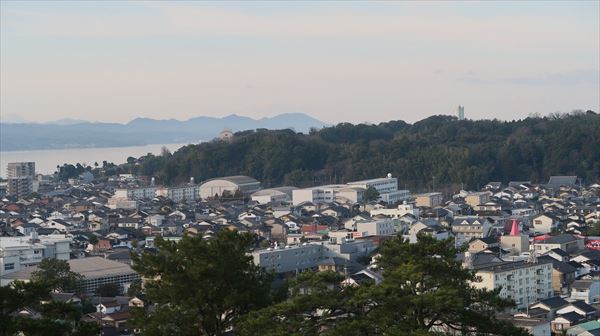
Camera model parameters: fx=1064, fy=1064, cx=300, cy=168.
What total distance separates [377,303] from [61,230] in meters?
18.1

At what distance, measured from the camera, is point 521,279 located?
13844 millimetres

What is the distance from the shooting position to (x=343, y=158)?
3988cm

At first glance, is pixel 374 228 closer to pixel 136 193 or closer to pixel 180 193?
pixel 136 193

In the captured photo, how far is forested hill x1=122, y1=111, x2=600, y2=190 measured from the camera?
3650 centimetres

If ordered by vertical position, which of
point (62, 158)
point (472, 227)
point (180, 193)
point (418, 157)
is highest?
point (62, 158)

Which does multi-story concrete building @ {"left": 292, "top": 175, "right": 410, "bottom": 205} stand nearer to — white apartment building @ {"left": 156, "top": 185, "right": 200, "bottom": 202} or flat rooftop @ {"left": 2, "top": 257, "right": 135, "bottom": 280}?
white apartment building @ {"left": 156, "top": 185, "right": 200, "bottom": 202}

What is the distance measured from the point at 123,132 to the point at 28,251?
155213mm

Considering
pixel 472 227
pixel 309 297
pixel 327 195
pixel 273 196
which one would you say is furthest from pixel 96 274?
pixel 273 196

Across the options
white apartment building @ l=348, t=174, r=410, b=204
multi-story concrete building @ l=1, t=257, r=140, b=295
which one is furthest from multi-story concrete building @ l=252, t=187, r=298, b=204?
multi-story concrete building @ l=1, t=257, r=140, b=295

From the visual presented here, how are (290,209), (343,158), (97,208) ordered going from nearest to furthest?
(290,209), (97,208), (343,158)

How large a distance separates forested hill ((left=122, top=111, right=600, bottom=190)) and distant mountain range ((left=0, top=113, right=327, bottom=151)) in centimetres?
6722

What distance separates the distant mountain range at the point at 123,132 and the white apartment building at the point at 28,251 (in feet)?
300

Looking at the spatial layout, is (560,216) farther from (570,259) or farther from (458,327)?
(458,327)

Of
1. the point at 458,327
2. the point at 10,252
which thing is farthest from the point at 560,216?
the point at 458,327
